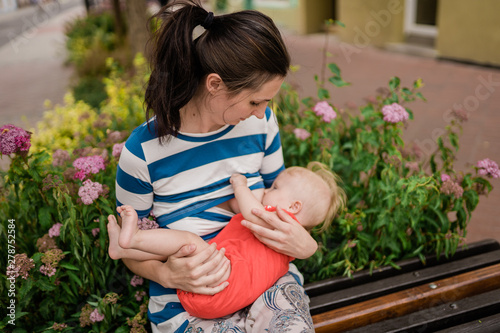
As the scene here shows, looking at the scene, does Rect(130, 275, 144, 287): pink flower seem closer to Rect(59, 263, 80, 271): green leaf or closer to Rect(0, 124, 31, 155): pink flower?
Rect(59, 263, 80, 271): green leaf

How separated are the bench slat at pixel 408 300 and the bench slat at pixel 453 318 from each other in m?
0.03

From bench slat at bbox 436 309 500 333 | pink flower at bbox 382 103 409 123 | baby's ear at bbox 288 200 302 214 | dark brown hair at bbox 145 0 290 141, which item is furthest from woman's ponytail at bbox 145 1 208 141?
bench slat at bbox 436 309 500 333

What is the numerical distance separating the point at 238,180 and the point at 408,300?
904 mm

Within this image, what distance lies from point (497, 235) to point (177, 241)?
105 inches

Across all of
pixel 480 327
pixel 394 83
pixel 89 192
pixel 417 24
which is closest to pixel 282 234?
pixel 89 192

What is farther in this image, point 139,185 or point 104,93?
point 104,93

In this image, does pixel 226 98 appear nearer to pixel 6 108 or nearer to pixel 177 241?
pixel 177 241

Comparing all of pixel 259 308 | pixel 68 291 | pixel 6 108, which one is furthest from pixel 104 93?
pixel 259 308

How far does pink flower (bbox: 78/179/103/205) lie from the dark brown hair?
388 mm

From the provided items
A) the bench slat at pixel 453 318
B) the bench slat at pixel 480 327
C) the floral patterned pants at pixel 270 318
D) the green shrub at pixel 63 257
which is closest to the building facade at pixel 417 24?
the bench slat at pixel 453 318

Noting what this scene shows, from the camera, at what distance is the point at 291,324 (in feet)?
4.77

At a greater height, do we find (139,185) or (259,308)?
(139,185)

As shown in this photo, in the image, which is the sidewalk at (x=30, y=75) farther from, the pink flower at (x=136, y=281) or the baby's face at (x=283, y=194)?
the baby's face at (x=283, y=194)

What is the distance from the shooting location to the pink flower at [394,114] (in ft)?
7.11
